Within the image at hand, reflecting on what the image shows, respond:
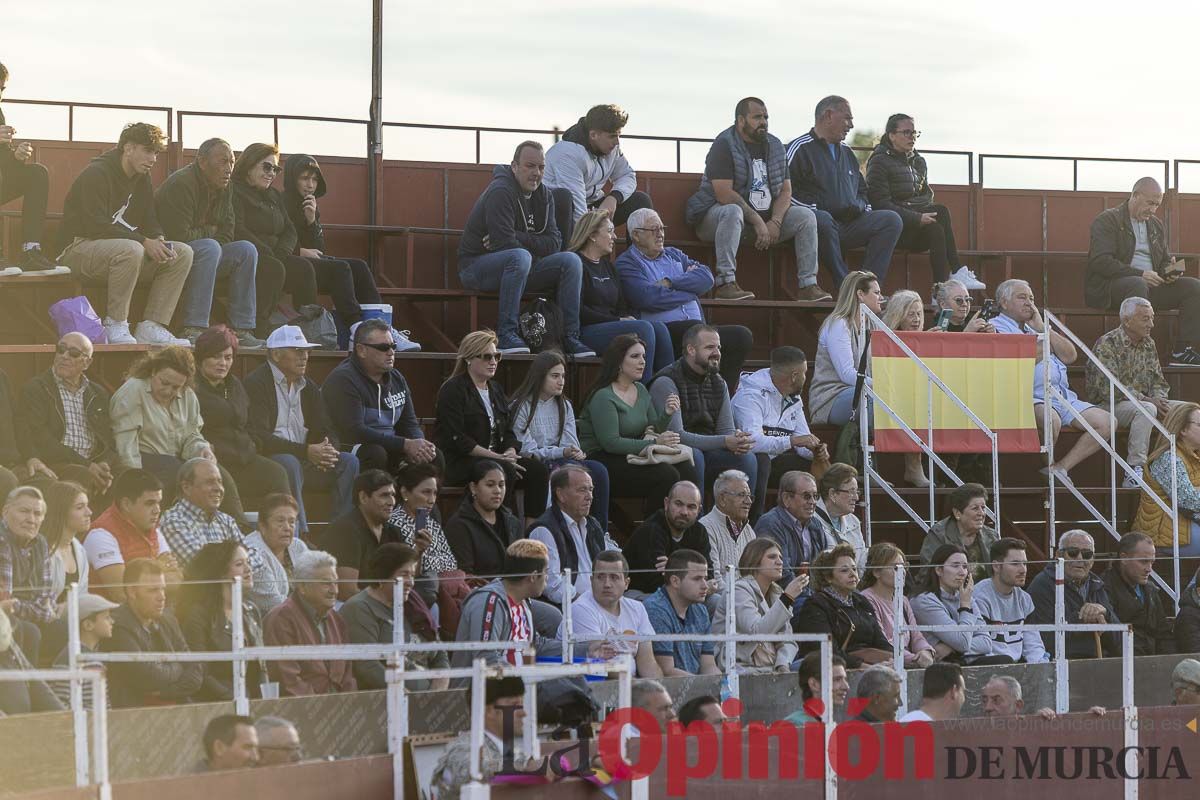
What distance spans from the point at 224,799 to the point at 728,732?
2.20 metres

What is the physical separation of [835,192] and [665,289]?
2.28 metres

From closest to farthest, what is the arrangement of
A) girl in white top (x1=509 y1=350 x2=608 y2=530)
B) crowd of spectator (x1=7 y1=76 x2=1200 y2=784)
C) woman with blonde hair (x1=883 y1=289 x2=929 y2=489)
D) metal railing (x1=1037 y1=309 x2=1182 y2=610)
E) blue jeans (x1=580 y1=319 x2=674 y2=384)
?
crowd of spectator (x1=7 y1=76 x2=1200 y2=784) → girl in white top (x1=509 y1=350 x2=608 y2=530) → blue jeans (x1=580 y1=319 x2=674 y2=384) → metal railing (x1=1037 y1=309 x2=1182 y2=610) → woman with blonde hair (x1=883 y1=289 x2=929 y2=489)

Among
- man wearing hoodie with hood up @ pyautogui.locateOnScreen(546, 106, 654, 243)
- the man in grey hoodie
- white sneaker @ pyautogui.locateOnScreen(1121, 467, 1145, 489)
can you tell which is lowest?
the man in grey hoodie

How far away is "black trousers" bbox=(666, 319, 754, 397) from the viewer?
13180 mm

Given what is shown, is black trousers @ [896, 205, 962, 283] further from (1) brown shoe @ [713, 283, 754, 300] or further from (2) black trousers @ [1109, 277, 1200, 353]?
(1) brown shoe @ [713, 283, 754, 300]

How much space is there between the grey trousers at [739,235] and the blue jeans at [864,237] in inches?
5.3

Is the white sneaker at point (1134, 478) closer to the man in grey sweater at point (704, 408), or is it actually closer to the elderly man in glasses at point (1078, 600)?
the elderly man in glasses at point (1078, 600)

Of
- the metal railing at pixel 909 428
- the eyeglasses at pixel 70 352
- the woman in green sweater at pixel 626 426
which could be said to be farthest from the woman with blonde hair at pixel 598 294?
the eyeglasses at pixel 70 352

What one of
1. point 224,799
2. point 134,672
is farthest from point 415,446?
point 224,799

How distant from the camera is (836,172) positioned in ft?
49.3

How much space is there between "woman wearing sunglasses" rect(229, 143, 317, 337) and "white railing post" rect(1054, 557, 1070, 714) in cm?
483

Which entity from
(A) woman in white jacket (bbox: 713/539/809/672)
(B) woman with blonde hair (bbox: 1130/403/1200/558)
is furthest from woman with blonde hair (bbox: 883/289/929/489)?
(A) woman in white jacket (bbox: 713/539/809/672)

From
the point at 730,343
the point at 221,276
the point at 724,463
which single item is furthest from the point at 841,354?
the point at 221,276

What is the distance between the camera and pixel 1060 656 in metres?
10.2
